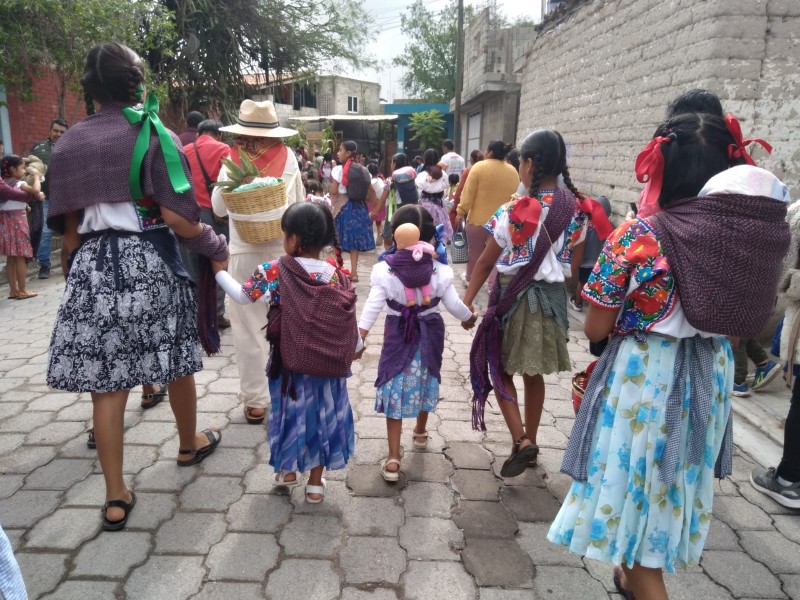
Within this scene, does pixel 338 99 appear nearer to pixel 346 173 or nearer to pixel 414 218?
pixel 346 173

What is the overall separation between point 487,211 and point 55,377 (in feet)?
16.9

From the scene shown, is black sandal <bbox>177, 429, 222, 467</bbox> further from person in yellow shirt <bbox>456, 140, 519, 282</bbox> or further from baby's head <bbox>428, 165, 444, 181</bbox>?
baby's head <bbox>428, 165, 444, 181</bbox>

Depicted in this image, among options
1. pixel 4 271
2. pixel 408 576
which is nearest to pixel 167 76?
pixel 4 271

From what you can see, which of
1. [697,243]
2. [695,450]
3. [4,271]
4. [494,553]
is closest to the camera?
[697,243]

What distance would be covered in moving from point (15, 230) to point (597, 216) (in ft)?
21.2

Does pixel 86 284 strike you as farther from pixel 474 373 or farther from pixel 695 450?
pixel 695 450

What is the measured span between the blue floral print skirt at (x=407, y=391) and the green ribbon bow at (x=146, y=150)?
138 cm

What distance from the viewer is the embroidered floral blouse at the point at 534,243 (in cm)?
291

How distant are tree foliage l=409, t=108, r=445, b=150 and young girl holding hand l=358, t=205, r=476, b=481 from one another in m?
18.8

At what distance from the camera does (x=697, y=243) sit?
1674 millimetres

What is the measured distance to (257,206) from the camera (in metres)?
3.10

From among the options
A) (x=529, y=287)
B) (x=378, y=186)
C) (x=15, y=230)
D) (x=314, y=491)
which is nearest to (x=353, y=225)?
(x=378, y=186)

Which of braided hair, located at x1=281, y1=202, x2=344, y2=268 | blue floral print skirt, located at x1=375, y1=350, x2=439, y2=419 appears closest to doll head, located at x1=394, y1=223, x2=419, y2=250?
braided hair, located at x1=281, y1=202, x2=344, y2=268

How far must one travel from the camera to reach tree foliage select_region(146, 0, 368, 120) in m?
14.6
